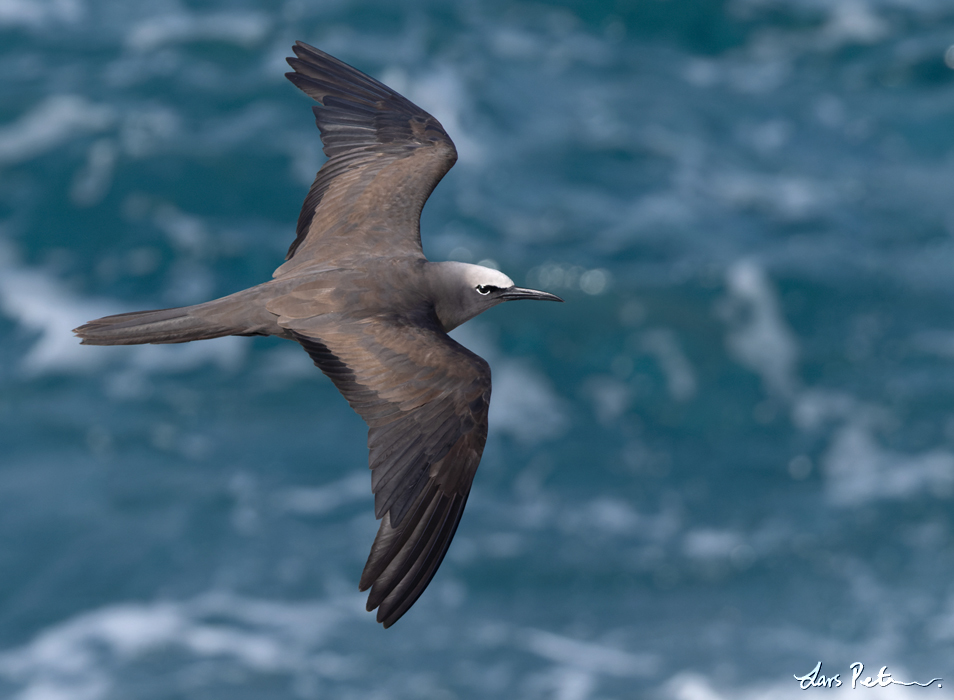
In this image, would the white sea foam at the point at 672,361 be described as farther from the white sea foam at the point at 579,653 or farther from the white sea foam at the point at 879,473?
the white sea foam at the point at 579,653

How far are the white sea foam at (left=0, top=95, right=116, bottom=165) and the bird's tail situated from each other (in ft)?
54.4

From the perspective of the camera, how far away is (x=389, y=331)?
9.70 meters

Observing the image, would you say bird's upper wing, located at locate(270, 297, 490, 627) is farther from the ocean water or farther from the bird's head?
the ocean water

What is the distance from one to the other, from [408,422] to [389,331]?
0.90 metres

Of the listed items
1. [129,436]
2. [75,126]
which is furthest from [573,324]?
[75,126]

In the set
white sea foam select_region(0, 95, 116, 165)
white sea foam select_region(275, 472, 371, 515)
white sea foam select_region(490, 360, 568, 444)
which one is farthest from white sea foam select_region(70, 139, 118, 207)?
white sea foam select_region(490, 360, 568, 444)

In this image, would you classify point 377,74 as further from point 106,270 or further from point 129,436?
point 129,436

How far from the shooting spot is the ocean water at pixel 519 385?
20812 millimetres

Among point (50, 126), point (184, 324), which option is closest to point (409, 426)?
point (184, 324)

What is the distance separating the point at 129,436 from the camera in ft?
72.9

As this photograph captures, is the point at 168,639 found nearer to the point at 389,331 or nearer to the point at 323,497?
the point at 323,497

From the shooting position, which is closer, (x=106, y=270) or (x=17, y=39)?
(x=106, y=270)

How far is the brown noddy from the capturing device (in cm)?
873

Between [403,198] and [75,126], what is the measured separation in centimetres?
1642
